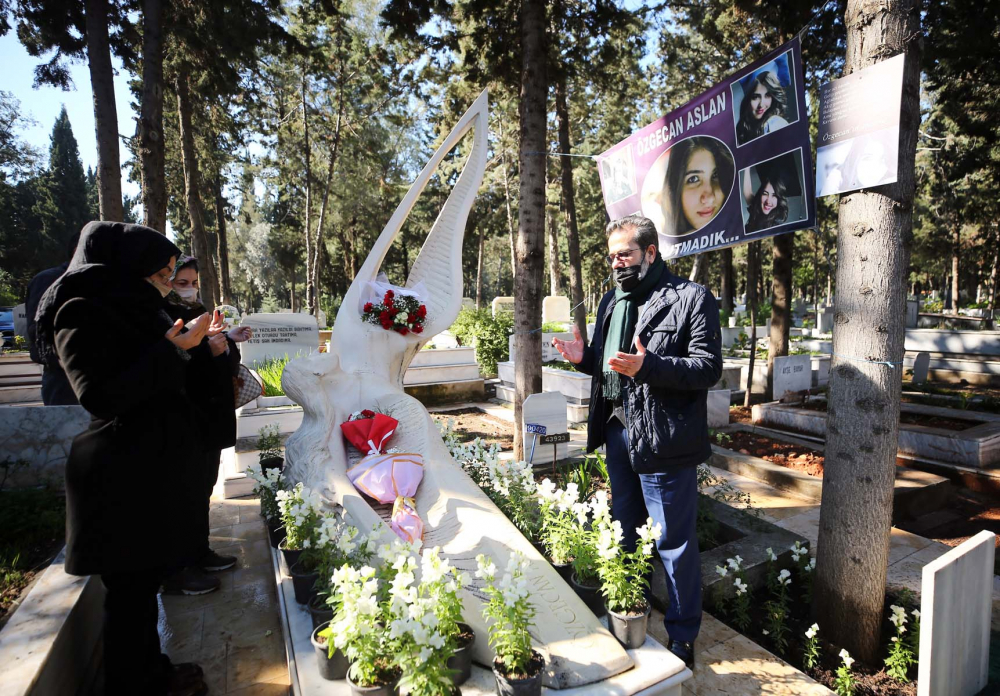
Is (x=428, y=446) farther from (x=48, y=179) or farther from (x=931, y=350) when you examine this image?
(x=48, y=179)

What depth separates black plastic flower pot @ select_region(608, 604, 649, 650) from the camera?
207cm

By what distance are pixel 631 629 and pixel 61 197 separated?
46.9m

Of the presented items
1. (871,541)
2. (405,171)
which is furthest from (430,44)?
(405,171)

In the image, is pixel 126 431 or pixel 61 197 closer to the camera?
pixel 126 431

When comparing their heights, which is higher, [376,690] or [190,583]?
[376,690]

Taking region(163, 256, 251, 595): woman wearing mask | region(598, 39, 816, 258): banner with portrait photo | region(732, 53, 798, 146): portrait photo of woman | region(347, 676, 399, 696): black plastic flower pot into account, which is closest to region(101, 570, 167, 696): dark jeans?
region(163, 256, 251, 595): woman wearing mask

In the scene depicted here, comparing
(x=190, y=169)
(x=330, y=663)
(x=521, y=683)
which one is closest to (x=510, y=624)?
(x=521, y=683)

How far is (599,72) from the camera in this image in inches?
275

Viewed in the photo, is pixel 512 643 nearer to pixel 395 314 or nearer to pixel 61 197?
pixel 395 314

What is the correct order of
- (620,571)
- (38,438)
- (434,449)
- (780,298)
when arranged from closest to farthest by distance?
(620,571) → (434,449) → (38,438) → (780,298)

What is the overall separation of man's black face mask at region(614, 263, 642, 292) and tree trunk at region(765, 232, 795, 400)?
589 cm

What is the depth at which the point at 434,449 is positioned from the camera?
327 centimetres

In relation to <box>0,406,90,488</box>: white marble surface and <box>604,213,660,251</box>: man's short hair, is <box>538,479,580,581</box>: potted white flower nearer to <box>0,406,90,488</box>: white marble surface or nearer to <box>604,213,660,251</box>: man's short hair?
Result: <box>604,213,660,251</box>: man's short hair

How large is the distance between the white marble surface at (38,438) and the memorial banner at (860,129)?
5.51 metres
